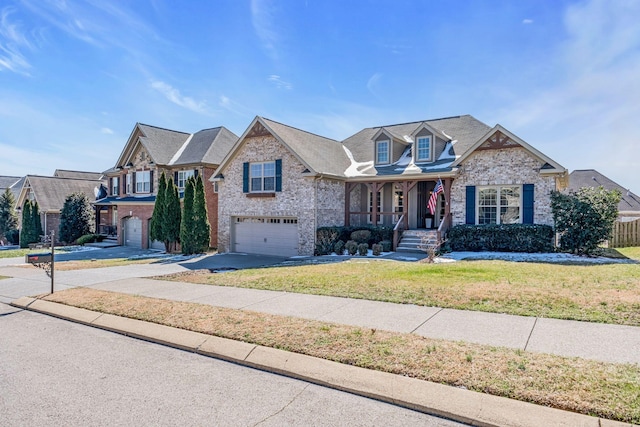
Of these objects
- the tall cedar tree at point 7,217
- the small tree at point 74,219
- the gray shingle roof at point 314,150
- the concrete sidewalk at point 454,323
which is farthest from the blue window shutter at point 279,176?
the tall cedar tree at point 7,217

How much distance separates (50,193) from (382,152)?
32853 millimetres

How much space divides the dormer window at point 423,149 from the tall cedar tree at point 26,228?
32.1m

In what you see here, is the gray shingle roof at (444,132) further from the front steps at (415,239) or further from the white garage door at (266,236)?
the white garage door at (266,236)

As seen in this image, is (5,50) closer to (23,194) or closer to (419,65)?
(419,65)

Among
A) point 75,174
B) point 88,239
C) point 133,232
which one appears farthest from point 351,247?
point 75,174

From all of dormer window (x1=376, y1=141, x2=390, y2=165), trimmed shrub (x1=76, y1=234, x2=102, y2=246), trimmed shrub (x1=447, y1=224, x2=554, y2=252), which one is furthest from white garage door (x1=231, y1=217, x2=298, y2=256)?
trimmed shrub (x1=76, y1=234, x2=102, y2=246)

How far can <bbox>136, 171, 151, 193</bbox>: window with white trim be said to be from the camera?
29391 millimetres

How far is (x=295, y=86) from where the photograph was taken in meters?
19.2

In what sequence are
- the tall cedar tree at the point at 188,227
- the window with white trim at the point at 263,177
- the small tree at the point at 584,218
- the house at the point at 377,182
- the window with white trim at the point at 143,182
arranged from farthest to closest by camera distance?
the window with white trim at the point at 143,182 → the tall cedar tree at the point at 188,227 → the window with white trim at the point at 263,177 → the house at the point at 377,182 → the small tree at the point at 584,218

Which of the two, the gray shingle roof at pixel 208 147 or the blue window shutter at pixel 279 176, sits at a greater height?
the gray shingle roof at pixel 208 147

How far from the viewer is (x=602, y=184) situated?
36.3 meters

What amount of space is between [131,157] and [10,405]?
28584 mm

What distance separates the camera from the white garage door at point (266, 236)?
2145 cm

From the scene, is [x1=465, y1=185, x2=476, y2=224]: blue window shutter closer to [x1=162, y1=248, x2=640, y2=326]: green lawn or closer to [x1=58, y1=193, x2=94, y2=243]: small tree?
[x1=162, y1=248, x2=640, y2=326]: green lawn
